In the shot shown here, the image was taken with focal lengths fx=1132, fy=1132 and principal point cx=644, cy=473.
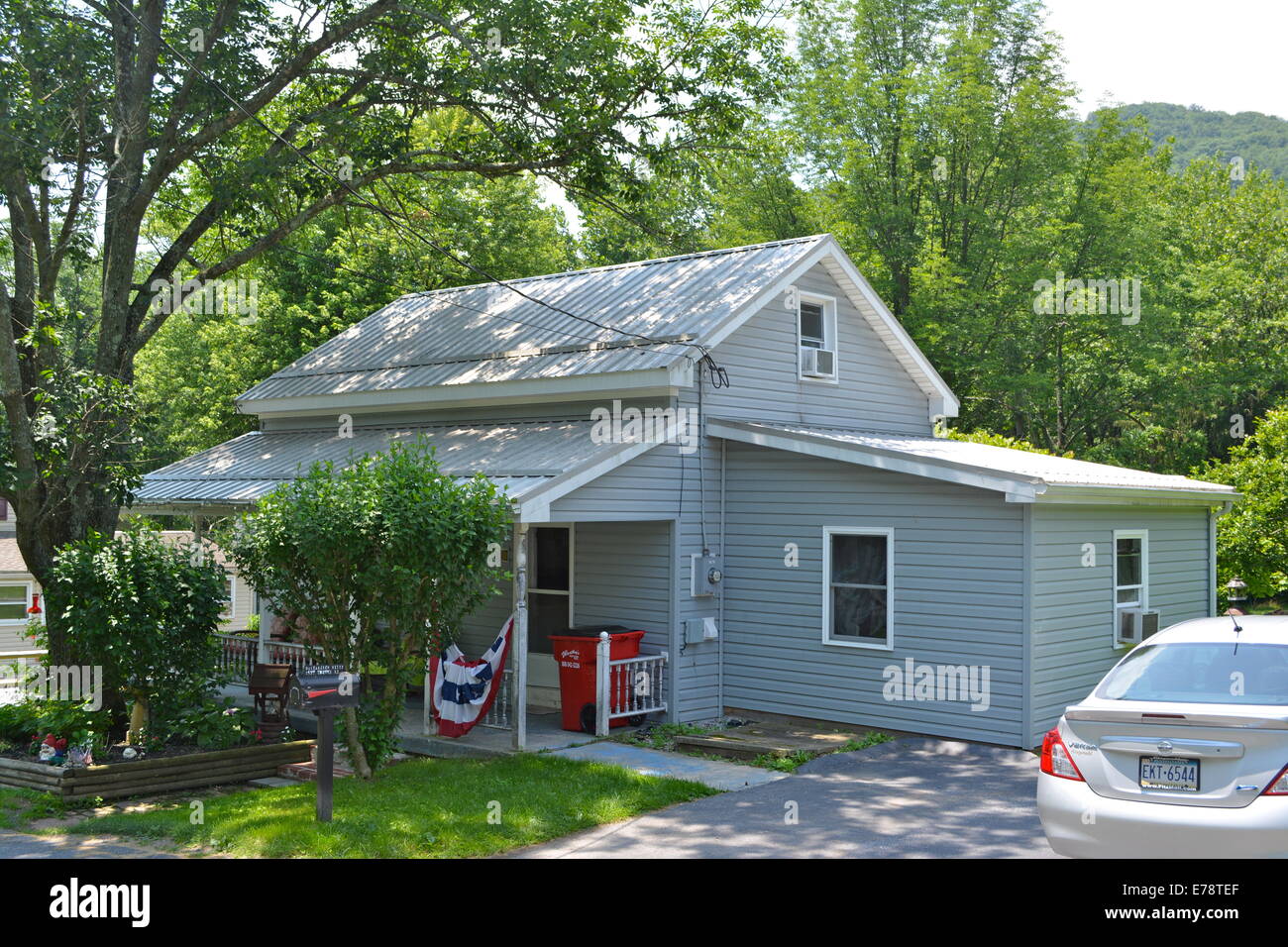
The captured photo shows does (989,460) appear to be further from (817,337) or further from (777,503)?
(817,337)

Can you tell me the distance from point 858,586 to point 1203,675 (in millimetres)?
6572

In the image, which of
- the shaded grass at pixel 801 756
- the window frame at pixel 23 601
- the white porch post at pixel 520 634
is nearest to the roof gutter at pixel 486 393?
the white porch post at pixel 520 634

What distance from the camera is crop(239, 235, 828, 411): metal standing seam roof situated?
15164 millimetres

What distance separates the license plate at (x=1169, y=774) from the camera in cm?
639

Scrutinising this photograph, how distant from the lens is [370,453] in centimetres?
1673

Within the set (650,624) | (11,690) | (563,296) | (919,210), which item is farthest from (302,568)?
(919,210)

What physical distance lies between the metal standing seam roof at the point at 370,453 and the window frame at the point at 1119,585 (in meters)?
6.52

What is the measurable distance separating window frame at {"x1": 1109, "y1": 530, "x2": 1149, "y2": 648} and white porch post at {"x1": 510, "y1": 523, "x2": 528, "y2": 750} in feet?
23.8

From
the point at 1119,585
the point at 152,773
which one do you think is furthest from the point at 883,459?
the point at 152,773

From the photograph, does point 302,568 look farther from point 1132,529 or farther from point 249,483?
point 1132,529

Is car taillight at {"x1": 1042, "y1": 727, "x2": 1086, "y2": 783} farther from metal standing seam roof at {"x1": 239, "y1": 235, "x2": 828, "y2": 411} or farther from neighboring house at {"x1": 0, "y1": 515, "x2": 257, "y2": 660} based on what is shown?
neighboring house at {"x1": 0, "y1": 515, "x2": 257, "y2": 660}

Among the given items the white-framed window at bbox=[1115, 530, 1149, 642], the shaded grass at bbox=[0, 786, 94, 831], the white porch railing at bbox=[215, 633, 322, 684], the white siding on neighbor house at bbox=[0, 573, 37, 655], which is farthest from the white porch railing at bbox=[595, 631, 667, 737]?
the white siding on neighbor house at bbox=[0, 573, 37, 655]

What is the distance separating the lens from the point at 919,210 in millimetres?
31188
